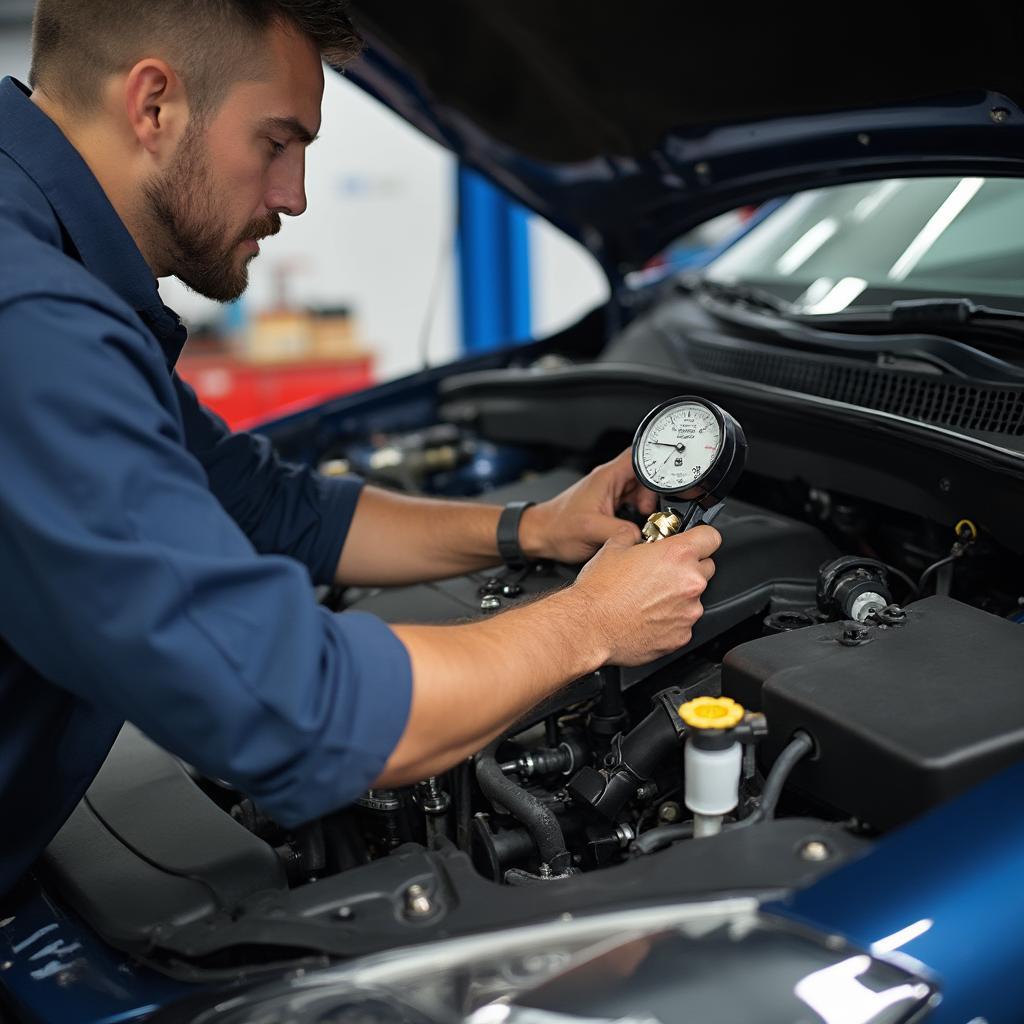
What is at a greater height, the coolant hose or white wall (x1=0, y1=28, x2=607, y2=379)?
white wall (x1=0, y1=28, x2=607, y2=379)

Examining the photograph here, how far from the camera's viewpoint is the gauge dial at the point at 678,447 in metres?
1.37

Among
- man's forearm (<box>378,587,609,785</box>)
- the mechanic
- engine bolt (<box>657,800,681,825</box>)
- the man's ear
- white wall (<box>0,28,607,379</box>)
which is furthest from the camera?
white wall (<box>0,28,607,379</box>)

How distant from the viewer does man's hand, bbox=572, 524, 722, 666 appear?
1227 millimetres

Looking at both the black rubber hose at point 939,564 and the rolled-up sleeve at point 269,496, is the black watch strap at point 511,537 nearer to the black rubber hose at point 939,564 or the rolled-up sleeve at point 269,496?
the rolled-up sleeve at point 269,496

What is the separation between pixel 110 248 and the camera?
1249mm

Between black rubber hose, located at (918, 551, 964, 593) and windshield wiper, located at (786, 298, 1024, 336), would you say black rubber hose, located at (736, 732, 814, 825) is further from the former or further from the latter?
windshield wiper, located at (786, 298, 1024, 336)

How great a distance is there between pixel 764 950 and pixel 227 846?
0.60 meters

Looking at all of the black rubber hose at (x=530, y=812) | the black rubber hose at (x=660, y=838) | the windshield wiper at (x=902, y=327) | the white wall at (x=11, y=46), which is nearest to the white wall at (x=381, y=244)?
the white wall at (x=11, y=46)

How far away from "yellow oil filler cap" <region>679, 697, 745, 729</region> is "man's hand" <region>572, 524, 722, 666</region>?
0.17 meters

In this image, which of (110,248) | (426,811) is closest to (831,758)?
(426,811)

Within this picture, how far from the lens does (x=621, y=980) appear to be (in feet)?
2.69

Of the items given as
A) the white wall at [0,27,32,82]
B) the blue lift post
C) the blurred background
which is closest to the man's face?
the blurred background

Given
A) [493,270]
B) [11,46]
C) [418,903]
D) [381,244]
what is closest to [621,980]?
[418,903]

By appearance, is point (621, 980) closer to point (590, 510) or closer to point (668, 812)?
point (668, 812)
